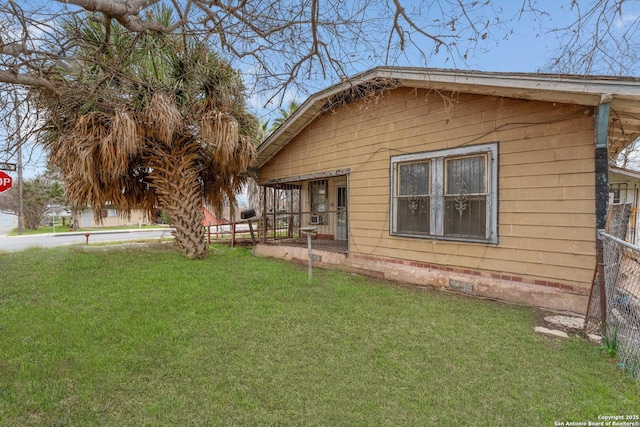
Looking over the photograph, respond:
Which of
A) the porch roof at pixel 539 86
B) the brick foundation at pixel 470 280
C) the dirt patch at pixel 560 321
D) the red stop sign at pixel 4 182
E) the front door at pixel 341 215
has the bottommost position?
the dirt patch at pixel 560 321

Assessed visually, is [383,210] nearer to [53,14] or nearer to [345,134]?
[345,134]

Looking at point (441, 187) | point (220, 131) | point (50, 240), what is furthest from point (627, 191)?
point (50, 240)

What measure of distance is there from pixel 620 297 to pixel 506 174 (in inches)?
86.1

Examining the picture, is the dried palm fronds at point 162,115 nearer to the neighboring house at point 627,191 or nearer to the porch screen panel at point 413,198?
the porch screen panel at point 413,198

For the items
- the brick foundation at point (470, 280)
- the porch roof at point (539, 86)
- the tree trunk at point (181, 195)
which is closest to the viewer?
the porch roof at point (539, 86)

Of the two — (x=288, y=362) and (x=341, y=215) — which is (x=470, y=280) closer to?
(x=288, y=362)

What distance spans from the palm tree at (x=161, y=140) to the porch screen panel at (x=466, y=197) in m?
4.14

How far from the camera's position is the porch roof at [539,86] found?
3.75 m

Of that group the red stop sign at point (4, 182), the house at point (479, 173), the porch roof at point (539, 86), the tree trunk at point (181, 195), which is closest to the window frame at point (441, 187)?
the house at point (479, 173)

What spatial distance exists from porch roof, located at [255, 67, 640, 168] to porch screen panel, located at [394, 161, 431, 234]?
5.00ft

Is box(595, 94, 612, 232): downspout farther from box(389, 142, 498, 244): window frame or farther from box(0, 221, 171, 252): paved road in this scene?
box(0, 221, 171, 252): paved road

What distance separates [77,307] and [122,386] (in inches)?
109

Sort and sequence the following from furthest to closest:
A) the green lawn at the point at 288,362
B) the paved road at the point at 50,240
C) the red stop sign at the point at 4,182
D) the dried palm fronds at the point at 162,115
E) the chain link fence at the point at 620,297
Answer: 1. the paved road at the point at 50,240
2. the red stop sign at the point at 4,182
3. the dried palm fronds at the point at 162,115
4. the chain link fence at the point at 620,297
5. the green lawn at the point at 288,362

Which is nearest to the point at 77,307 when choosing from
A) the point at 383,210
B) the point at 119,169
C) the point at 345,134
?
the point at 119,169
